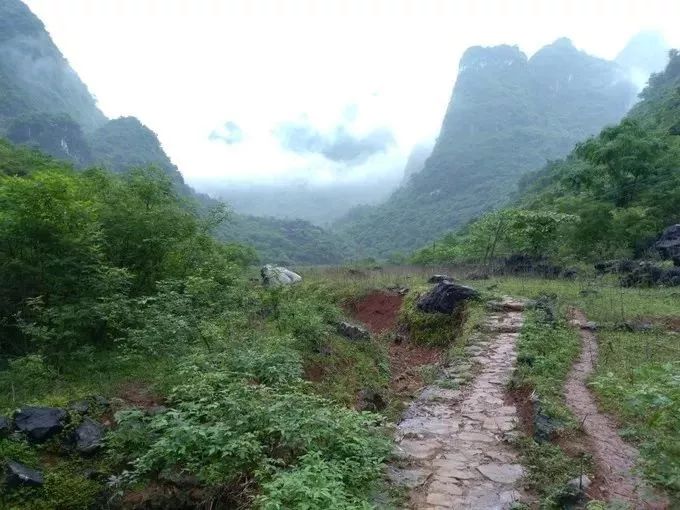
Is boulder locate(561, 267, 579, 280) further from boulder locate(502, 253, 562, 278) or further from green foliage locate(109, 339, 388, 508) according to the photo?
green foliage locate(109, 339, 388, 508)

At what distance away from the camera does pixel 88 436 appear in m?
5.59

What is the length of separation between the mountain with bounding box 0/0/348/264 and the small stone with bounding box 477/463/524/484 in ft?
206

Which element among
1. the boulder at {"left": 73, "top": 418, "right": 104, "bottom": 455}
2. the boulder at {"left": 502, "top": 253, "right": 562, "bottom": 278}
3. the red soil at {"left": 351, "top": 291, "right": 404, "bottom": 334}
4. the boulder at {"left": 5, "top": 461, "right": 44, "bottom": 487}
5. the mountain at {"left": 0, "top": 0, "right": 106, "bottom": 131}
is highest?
the mountain at {"left": 0, "top": 0, "right": 106, "bottom": 131}

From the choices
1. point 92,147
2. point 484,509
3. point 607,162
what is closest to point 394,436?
point 484,509

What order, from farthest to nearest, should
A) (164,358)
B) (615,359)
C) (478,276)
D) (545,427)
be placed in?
(478,276) < (615,359) < (164,358) < (545,427)

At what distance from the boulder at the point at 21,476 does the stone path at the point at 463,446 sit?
3.64 m

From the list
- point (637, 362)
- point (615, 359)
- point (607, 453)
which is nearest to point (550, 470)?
point (607, 453)

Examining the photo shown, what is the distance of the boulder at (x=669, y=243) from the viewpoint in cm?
1761

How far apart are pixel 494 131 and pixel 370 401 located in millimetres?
148150

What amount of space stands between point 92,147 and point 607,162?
94.0 metres

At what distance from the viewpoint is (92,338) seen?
8.33m

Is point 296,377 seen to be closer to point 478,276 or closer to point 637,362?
point 637,362

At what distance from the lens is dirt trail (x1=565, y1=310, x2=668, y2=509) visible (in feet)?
14.4

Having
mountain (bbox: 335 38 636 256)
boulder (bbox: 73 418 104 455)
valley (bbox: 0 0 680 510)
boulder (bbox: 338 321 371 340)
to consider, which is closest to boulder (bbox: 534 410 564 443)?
valley (bbox: 0 0 680 510)
